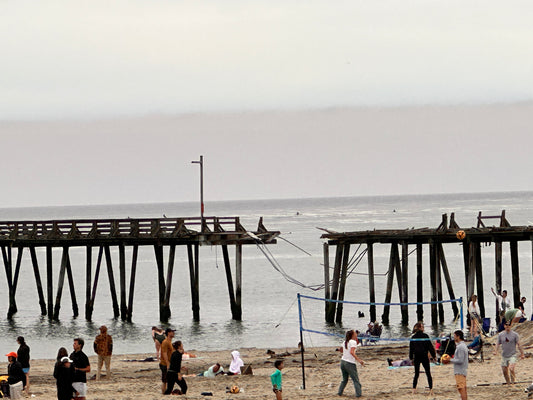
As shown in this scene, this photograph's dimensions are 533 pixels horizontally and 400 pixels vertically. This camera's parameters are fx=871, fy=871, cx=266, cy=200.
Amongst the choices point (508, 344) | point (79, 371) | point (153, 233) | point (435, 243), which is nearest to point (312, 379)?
point (508, 344)

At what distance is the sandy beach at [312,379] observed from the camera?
18.8 m

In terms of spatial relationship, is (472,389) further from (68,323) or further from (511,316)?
(68,323)

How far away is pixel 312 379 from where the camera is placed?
71.5 feet

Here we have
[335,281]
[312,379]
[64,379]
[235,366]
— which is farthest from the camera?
[335,281]

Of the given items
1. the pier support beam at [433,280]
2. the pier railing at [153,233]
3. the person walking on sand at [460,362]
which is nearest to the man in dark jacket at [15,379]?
the person walking on sand at [460,362]

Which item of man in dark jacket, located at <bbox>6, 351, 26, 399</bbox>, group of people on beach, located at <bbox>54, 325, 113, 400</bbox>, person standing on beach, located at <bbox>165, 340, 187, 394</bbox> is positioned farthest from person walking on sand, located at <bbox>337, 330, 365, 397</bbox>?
man in dark jacket, located at <bbox>6, 351, 26, 399</bbox>

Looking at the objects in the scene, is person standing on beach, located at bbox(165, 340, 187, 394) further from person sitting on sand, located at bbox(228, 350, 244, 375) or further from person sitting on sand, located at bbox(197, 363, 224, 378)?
person sitting on sand, located at bbox(228, 350, 244, 375)

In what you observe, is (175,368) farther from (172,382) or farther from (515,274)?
(515,274)

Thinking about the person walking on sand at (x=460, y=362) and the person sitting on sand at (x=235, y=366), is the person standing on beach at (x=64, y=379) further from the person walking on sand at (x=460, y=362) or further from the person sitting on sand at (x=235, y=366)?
the person walking on sand at (x=460, y=362)

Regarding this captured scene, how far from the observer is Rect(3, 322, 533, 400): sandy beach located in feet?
61.7

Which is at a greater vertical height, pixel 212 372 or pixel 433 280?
pixel 433 280

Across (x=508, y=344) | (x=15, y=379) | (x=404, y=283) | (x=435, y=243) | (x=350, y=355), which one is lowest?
(x=15, y=379)

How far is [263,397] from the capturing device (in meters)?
19.1

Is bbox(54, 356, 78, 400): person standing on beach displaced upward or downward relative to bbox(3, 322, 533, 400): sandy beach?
upward
